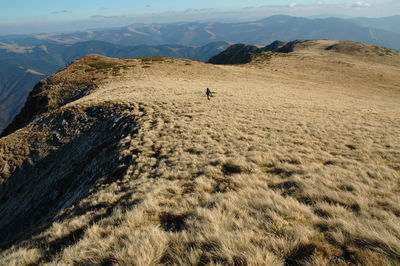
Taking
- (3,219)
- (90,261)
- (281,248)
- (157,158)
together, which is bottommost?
(3,219)

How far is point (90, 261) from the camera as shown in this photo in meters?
4.09

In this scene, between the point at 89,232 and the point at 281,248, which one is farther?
the point at 89,232

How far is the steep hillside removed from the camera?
3.98 metres

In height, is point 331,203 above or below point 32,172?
above

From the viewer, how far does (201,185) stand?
23.9 feet

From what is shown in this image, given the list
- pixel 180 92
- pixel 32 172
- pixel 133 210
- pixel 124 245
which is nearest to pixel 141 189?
pixel 133 210

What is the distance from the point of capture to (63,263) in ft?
13.5

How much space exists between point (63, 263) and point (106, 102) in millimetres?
21316

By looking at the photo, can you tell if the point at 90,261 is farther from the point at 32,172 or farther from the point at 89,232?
the point at 32,172

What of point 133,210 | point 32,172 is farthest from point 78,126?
point 133,210

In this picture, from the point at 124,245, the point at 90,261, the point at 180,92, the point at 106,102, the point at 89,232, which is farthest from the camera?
the point at 180,92

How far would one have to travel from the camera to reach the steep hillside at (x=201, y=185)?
398cm

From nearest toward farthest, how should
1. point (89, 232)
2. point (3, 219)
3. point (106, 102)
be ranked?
point (89, 232)
point (3, 219)
point (106, 102)

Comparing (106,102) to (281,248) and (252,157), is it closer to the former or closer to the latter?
(252,157)
